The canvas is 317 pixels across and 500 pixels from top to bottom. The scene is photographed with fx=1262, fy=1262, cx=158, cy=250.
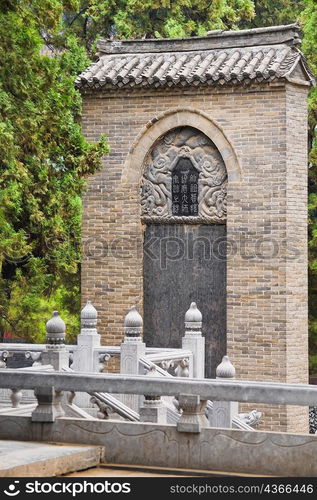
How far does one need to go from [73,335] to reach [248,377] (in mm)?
7181

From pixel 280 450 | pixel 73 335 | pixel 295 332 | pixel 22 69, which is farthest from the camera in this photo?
pixel 73 335

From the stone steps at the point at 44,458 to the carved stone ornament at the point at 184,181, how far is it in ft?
37.6

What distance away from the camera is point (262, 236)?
21359mm

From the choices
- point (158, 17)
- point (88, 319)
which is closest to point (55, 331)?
point (88, 319)

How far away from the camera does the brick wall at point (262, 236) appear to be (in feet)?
69.3

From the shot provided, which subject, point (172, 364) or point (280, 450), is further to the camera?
point (172, 364)

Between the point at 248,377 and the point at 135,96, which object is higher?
the point at 135,96

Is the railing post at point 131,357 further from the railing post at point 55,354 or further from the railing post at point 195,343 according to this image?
the railing post at point 195,343

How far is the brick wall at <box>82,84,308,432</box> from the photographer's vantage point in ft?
69.3

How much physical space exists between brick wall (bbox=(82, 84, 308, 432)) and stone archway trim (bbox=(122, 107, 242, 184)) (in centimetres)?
9

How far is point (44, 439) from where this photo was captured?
10898mm

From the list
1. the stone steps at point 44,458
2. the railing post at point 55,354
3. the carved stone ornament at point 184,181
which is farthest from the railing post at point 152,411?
the carved stone ornament at point 184,181

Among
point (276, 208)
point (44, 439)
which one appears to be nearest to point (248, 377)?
point (276, 208)

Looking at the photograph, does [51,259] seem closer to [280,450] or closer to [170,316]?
[170,316]
